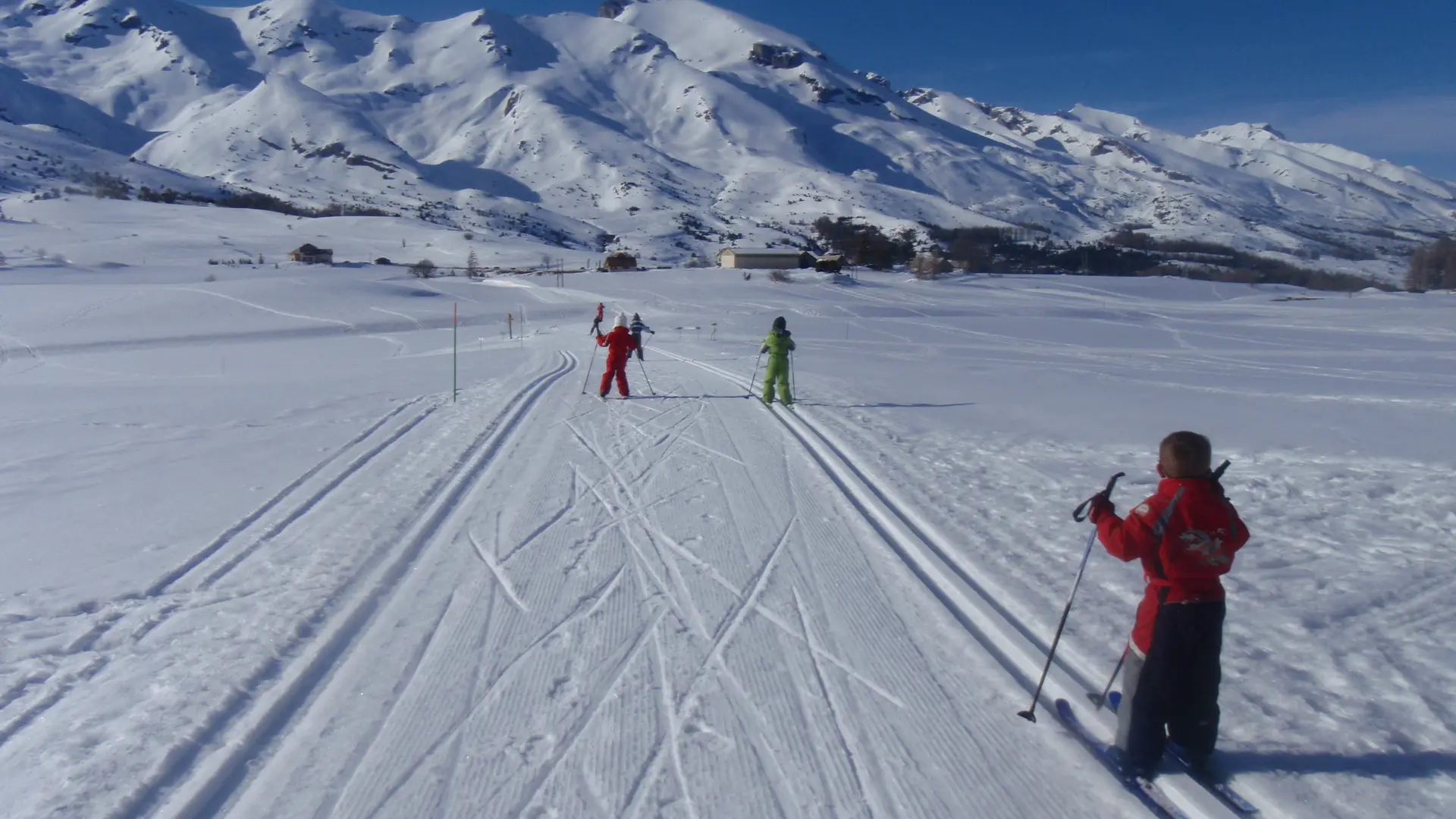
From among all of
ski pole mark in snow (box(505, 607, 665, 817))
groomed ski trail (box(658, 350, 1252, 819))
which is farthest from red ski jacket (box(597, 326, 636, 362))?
ski pole mark in snow (box(505, 607, 665, 817))

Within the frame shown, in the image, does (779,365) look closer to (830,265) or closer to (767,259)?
(830,265)

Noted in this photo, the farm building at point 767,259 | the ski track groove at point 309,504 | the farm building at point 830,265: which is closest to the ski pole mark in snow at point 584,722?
the ski track groove at point 309,504

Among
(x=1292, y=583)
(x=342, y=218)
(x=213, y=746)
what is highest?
(x=342, y=218)

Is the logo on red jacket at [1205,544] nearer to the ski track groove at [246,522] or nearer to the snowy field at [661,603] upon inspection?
the snowy field at [661,603]

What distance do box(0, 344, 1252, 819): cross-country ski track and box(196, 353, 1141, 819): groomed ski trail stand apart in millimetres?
16

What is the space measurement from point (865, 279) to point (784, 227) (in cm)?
11553

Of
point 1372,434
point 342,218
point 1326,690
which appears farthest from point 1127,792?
point 342,218

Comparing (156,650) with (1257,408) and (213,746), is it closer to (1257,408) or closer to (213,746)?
(213,746)

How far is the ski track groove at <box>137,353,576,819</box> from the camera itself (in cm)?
353

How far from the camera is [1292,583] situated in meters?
6.08

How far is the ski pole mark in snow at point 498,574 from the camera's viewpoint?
5484 mm

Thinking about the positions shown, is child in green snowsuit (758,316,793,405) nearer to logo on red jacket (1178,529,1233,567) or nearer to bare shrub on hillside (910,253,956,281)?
logo on red jacket (1178,529,1233,567)

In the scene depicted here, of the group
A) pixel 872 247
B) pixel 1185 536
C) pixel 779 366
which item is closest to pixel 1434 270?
pixel 872 247

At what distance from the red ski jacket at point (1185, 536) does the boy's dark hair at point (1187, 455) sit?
34mm
